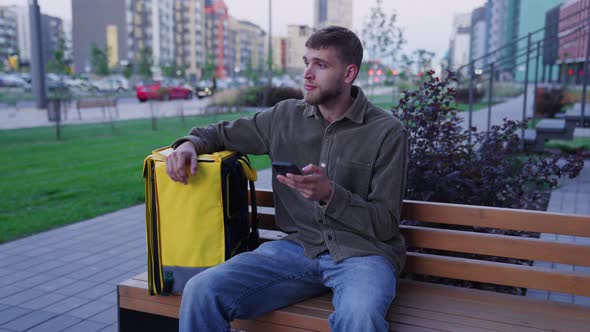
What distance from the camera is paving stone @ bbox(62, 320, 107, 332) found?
12.4ft

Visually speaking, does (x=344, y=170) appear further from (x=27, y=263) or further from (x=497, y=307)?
(x=27, y=263)

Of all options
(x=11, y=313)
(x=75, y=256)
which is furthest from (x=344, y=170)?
(x=75, y=256)

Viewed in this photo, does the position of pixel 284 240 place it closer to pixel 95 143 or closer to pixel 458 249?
pixel 458 249

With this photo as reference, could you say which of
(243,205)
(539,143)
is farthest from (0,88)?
(243,205)

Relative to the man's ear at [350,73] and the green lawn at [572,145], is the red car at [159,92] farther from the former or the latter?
the man's ear at [350,73]

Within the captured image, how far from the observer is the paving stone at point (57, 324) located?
3791mm

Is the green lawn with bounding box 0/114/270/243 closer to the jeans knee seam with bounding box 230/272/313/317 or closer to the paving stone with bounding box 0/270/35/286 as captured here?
the paving stone with bounding box 0/270/35/286

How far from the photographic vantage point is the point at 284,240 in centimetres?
298

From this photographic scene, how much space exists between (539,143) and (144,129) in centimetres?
1102

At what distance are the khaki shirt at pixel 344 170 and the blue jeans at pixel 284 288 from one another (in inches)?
3.4

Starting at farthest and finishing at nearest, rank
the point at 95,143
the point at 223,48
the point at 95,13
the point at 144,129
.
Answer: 1. the point at 223,48
2. the point at 95,13
3. the point at 144,129
4. the point at 95,143

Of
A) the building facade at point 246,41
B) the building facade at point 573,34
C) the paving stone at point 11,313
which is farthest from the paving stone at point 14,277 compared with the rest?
the building facade at point 246,41

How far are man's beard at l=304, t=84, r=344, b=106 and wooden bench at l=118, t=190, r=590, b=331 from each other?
70cm

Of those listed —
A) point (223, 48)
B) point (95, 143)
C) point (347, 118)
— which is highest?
point (223, 48)
